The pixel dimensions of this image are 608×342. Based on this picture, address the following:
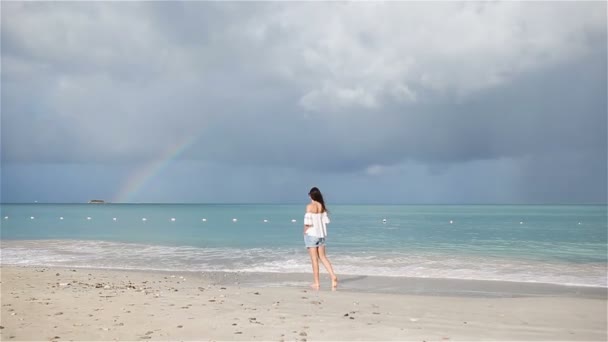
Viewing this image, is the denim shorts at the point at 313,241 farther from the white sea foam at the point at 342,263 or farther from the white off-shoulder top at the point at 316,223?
the white sea foam at the point at 342,263

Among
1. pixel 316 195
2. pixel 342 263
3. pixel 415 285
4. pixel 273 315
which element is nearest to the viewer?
pixel 273 315

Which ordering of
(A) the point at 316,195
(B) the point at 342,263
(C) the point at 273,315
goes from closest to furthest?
(C) the point at 273,315 → (A) the point at 316,195 → (B) the point at 342,263

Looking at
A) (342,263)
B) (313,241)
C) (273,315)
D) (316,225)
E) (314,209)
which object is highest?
(314,209)

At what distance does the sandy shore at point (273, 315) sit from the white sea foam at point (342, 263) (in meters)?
4.81

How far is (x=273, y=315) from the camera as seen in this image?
29.8 feet

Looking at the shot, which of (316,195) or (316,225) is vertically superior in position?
(316,195)

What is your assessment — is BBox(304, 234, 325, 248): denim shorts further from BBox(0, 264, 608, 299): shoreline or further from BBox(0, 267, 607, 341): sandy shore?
BBox(0, 264, 608, 299): shoreline

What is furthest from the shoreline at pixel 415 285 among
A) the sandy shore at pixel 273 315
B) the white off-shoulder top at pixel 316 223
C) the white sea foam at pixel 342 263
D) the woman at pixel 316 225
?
the white off-shoulder top at pixel 316 223

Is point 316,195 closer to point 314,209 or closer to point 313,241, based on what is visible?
point 314,209

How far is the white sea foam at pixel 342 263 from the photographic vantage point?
17188mm

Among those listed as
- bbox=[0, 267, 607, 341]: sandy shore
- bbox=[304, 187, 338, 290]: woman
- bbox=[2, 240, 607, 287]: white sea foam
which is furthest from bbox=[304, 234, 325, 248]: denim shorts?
bbox=[2, 240, 607, 287]: white sea foam

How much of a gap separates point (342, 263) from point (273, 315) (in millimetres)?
11806

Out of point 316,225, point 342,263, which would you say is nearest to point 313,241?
point 316,225

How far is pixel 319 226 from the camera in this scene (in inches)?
510
